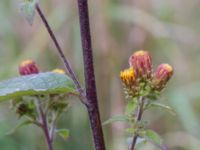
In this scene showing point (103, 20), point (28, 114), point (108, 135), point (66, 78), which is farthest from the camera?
point (103, 20)

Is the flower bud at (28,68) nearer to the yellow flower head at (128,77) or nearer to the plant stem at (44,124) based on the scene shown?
the plant stem at (44,124)

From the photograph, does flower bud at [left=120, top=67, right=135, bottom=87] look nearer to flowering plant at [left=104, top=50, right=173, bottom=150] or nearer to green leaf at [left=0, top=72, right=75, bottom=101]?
flowering plant at [left=104, top=50, right=173, bottom=150]

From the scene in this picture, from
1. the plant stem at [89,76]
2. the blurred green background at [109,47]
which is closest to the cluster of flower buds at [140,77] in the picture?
the plant stem at [89,76]

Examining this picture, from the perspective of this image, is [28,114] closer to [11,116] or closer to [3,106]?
[11,116]

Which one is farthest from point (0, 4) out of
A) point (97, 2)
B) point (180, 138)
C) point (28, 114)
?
point (28, 114)

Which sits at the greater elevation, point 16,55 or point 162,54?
point 16,55
